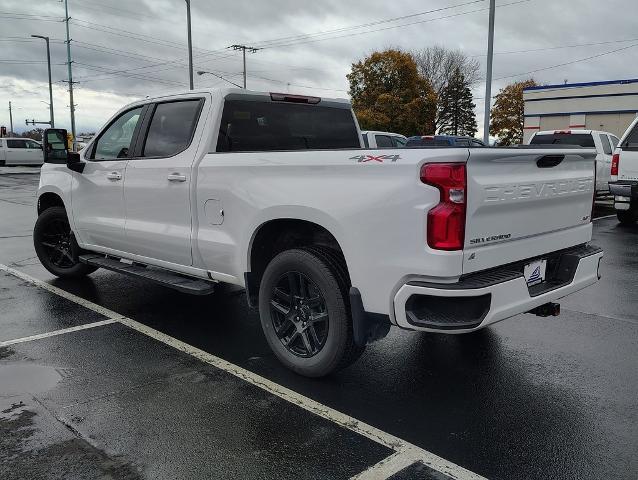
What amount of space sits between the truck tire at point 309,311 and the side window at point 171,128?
59.5 inches

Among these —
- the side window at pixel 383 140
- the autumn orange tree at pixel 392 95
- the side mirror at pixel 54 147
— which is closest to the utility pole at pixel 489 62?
the side window at pixel 383 140

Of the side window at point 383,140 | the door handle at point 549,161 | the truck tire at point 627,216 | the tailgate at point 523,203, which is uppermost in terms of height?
the side window at point 383,140

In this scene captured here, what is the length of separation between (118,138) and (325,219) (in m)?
2.97

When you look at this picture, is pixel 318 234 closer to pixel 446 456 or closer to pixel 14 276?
pixel 446 456

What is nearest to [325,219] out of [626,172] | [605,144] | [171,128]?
[171,128]

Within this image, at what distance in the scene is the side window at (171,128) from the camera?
16.0ft

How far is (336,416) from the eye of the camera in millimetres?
3447

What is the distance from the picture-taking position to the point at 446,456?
9.84 feet

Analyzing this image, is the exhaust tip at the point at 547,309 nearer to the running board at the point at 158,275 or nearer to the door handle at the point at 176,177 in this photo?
the running board at the point at 158,275

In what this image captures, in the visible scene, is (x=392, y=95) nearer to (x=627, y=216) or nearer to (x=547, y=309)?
(x=627, y=216)

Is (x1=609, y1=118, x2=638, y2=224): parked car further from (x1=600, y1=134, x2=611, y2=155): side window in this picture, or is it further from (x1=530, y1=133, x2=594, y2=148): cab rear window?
(x1=600, y1=134, x2=611, y2=155): side window

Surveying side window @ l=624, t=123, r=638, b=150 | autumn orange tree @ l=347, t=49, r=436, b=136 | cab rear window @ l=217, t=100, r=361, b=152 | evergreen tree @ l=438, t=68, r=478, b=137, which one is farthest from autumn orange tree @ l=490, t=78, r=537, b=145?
cab rear window @ l=217, t=100, r=361, b=152

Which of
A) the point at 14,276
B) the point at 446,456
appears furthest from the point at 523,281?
the point at 14,276

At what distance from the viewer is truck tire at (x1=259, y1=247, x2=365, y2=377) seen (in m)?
3.69
